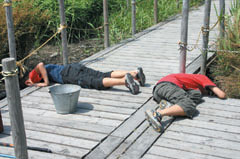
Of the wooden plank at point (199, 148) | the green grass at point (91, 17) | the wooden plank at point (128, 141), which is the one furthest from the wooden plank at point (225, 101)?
the green grass at point (91, 17)

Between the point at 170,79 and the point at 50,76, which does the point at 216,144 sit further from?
the point at 50,76

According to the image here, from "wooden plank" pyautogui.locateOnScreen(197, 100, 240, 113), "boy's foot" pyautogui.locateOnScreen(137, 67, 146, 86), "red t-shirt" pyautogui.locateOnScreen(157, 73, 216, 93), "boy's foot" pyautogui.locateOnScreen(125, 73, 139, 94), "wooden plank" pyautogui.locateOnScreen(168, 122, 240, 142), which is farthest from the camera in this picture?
"boy's foot" pyautogui.locateOnScreen(137, 67, 146, 86)

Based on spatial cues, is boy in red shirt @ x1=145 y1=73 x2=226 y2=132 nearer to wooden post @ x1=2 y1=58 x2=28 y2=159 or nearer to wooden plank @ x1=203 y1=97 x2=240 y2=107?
wooden plank @ x1=203 y1=97 x2=240 y2=107

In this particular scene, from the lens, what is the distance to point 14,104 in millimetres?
2461

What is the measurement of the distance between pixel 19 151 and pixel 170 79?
75.7 inches

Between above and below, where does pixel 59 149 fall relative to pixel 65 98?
below

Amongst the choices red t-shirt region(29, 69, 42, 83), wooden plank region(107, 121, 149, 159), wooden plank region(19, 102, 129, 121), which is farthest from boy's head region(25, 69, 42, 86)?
wooden plank region(107, 121, 149, 159)

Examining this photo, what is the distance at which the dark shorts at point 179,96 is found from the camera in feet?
11.9

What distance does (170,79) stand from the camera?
397 centimetres

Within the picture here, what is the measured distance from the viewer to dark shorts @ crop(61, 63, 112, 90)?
14.7 feet

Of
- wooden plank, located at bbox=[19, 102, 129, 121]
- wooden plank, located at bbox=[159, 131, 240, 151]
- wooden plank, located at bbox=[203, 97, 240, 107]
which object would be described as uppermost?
wooden plank, located at bbox=[203, 97, 240, 107]

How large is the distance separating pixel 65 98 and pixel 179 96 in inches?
44.6

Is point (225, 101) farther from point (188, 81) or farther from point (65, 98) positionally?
point (65, 98)

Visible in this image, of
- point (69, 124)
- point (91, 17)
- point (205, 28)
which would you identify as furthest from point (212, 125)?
point (91, 17)
